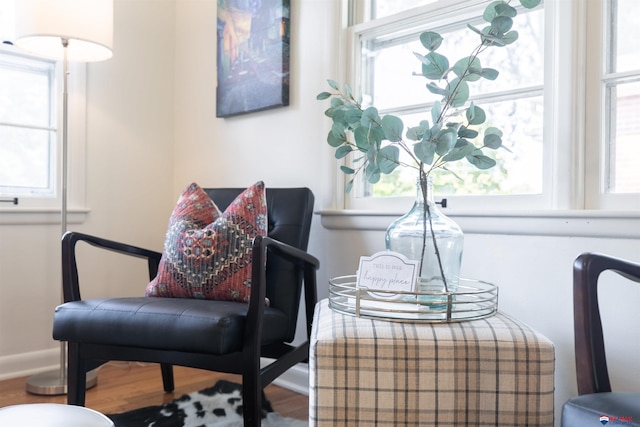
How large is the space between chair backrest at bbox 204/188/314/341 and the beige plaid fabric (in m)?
0.70

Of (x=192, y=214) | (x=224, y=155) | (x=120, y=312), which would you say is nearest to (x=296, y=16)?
(x=224, y=155)

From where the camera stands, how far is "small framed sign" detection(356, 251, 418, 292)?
115 centimetres

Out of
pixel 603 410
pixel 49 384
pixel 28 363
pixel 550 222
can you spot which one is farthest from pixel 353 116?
pixel 28 363

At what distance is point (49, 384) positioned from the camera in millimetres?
2006

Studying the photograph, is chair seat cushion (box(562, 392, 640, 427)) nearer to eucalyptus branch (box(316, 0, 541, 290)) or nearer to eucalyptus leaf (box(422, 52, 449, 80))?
eucalyptus branch (box(316, 0, 541, 290))

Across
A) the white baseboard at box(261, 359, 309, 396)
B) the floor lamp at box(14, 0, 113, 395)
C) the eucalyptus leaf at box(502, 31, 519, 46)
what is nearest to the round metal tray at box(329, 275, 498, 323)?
the eucalyptus leaf at box(502, 31, 519, 46)

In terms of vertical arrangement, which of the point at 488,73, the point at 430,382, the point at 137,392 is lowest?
the point at 137,392

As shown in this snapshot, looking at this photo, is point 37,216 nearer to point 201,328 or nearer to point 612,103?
point 201,328

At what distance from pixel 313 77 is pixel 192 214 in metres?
0.74

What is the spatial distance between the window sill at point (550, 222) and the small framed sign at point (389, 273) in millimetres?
501

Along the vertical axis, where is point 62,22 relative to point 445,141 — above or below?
above

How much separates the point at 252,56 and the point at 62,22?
0.74 metres

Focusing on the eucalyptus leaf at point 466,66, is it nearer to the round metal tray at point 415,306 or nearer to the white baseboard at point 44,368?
the round metal tray at point 415,306

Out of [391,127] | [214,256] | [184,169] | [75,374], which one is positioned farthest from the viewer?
[184,169]
